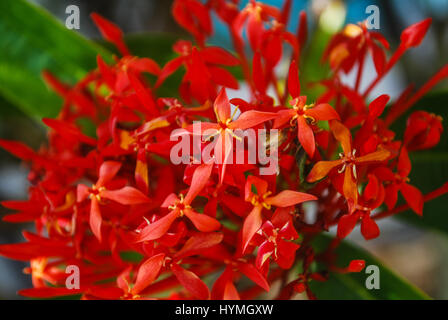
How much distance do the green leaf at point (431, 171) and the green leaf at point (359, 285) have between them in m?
0.18

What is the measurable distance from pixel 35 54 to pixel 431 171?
32.7 inches

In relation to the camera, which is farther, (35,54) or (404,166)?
(35,54)

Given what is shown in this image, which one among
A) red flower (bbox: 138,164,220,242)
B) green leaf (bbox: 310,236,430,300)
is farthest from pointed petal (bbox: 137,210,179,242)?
green leaf (bbox: 310,236,430,300)

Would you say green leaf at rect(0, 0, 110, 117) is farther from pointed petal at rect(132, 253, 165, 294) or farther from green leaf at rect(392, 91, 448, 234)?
green leaf at rect(392, 91, 448, 234)

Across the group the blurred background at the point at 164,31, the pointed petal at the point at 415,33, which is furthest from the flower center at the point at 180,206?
the blurred background at the point at 164,31

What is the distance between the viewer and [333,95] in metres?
0.79

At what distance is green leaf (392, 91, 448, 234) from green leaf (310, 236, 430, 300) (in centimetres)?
18

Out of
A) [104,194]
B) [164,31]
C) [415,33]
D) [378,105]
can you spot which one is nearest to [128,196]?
[104,194]

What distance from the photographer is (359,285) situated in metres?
0.81

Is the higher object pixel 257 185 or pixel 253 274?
pixel 257 185

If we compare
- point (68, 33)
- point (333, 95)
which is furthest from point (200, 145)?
point (68, 33)

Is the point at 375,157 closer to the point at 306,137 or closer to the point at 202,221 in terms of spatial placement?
the point at 306,137

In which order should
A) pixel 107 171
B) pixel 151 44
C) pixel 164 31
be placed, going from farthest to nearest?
pixel 164 31 < pixel 151 44 < pixel 107 171

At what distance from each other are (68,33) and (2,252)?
45cm
